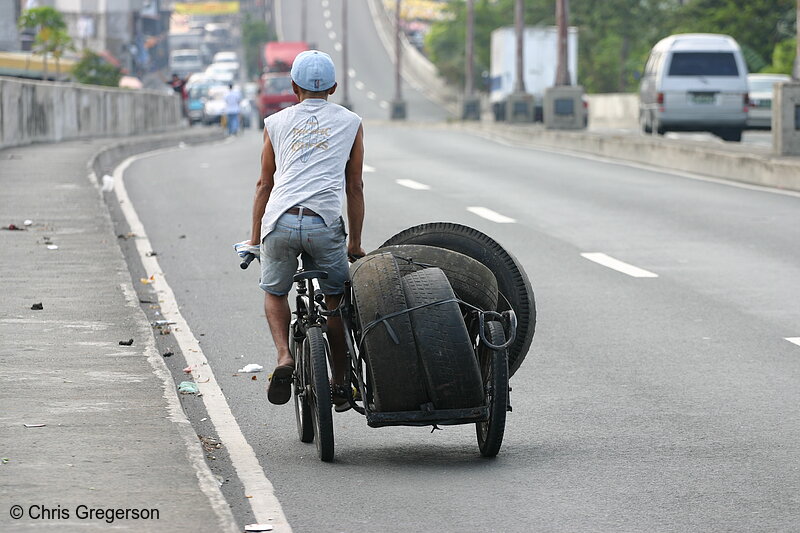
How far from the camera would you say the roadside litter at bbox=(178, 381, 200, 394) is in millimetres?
8703

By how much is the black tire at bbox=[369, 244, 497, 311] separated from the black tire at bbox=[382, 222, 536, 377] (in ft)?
0.90

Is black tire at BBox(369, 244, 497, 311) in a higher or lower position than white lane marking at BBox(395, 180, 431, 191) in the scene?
higher

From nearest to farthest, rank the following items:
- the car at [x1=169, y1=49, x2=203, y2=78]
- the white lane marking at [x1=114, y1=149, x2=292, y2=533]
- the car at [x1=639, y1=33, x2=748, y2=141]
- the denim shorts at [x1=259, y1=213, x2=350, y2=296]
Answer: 1. the white lane marking at [x1=114, y1=149, x2=292, y2=533]
2. the denim shorts at [x1=259, y1=213, x2=350, y2=296]
3. the car at [x1=639, y1=33, x2=748, y2=141]
4. the car at [x1=169, y1=49, x2=203, y2=78]

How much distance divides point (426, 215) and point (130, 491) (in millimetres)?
13106

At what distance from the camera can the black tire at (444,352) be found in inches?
264

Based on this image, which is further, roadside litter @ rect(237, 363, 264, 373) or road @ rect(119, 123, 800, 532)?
roadside litter @ rect(237, 363, 264, 373)

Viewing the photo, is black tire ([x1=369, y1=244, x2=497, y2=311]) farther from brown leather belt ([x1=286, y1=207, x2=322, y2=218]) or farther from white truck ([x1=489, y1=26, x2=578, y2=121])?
white truck ([x1=489, y1=26, x2=578, y2=121])

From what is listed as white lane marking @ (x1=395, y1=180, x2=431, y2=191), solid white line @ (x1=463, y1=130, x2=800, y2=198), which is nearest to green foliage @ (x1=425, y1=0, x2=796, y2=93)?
solid white line @ (x1=463, y1=130, x2=800, y2=198)

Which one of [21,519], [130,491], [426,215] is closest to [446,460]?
[130,491]

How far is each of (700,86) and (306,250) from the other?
29667 mm

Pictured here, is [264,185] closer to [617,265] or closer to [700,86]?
[617,265]

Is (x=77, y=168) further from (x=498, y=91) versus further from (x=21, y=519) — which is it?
(x=498, y=91)

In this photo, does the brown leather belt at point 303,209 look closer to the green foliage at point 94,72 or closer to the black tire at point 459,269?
the black tire at point 459,269

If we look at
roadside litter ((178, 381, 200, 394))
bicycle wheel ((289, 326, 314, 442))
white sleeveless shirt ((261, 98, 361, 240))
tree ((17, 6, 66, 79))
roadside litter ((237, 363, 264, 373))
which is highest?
tree ((17, 6, 66, 79))
